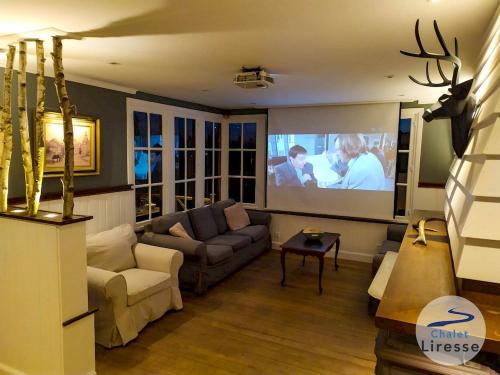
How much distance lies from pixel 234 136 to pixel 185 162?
1294mm

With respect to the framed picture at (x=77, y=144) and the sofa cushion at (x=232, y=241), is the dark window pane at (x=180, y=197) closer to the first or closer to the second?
the sofa cushion at (x=232, y=241)

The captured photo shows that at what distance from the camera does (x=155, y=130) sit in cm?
464

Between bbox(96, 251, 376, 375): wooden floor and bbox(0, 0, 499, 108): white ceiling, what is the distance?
239 cm

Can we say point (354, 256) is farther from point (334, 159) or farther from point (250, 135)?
point (250, 135)

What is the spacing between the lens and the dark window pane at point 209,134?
19.1ft

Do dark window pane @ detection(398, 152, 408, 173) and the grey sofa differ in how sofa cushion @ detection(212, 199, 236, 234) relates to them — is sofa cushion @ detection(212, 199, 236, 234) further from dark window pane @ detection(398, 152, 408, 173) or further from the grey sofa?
dark window pane @ detection(398, 152, 408, 173)

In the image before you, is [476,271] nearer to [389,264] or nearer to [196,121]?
[389,264]

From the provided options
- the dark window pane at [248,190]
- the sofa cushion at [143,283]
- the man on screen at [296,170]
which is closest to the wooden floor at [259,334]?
the sofa cushion at [143,283]

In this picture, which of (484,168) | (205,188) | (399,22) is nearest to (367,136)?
(205,188)

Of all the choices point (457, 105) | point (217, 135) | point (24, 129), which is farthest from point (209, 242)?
point (457, 105)

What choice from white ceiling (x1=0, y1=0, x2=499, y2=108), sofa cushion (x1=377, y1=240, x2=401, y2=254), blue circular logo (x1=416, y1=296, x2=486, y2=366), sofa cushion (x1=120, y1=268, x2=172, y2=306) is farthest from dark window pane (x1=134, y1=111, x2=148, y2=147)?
blue circular logo (x1=416, y1=296, x2=486, y2=366)

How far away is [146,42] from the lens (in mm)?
2355

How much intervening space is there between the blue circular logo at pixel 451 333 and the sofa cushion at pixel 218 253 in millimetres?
3024

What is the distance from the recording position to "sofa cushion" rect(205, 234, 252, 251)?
448cm
